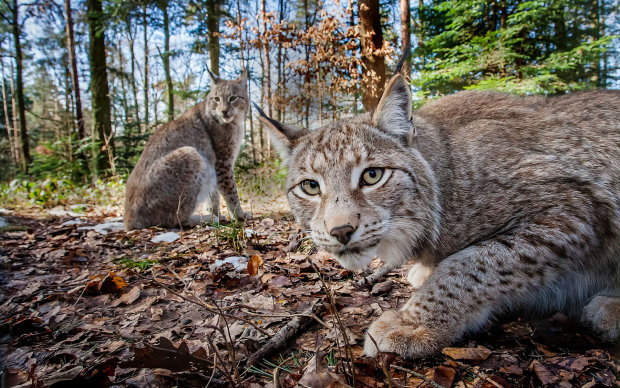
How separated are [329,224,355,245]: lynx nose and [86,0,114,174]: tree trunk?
1168cm

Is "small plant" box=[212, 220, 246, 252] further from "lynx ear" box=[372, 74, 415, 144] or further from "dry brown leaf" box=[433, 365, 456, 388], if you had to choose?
"dry brown leaf" box=[433, 365, 456, 388]

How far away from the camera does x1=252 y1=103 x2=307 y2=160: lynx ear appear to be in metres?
2.67

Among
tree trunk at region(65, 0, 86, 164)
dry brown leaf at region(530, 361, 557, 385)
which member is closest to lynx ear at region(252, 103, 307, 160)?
dry brown leaf at region(530, 361, 557, 385)

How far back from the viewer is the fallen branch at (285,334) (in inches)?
66.8

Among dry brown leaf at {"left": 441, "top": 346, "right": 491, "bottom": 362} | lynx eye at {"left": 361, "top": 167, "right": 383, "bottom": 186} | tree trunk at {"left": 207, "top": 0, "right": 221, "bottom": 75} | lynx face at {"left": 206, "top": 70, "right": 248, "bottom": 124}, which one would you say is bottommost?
dry brown leaf at {"left": 441, "top": 346, "right": 491, "bottom": 362}

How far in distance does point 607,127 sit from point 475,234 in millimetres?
1175

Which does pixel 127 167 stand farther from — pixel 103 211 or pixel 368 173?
pixel 368 173

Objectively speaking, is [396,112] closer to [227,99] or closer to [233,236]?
[233,236]

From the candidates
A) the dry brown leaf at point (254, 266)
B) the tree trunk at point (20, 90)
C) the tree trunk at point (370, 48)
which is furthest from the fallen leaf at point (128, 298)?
the tree trunk at point (20, 90)

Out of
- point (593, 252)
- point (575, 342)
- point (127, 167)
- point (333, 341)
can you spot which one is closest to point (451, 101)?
point (593, 252)

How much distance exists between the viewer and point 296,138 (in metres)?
2.76

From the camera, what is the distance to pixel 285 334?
6.22 ft

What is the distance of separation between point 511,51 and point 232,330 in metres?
7.25

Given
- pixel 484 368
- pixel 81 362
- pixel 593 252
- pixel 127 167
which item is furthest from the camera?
pixel 127 167
